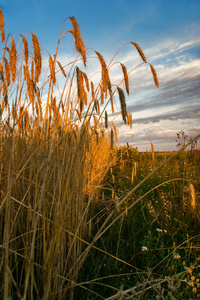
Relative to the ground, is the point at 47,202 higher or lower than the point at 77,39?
lower

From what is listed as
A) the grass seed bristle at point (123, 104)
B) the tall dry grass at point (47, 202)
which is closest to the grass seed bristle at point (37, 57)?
the tall dry grass at point (47, 202)

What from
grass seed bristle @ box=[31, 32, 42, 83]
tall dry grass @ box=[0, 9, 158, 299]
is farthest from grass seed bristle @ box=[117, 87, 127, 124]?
grass seed bristle @ box=[31, 32, 42, 83]

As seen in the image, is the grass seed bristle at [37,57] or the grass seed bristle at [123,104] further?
the grass seed bristle at [37,57]

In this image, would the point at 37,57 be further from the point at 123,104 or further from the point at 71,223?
the point at 71,223

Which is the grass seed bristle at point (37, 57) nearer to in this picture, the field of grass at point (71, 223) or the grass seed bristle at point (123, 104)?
the field of grass at point (71, 223)

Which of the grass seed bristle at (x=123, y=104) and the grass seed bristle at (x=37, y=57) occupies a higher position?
the grass seed bristle at (x=37, y=57)

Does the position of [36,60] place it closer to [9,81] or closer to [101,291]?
[9,81]

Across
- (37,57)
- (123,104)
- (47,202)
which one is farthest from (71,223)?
(37,57)

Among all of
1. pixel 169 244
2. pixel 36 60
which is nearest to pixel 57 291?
pixel 169 244

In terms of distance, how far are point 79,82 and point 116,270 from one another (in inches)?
50.7

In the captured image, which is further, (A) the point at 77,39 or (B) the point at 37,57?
(B) the point at 37,57

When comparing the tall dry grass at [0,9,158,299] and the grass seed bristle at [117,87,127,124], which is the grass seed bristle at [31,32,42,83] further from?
the grass seed bristle at [117,87,127,124]

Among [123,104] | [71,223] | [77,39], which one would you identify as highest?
[77,39]

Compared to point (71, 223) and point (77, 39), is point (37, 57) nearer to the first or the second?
point (77, 39)
